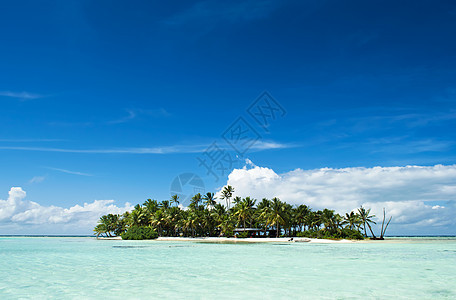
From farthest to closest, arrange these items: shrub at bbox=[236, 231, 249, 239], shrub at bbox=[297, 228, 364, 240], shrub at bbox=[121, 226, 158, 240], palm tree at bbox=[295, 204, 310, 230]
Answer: palm tree at bbox=[295, 204, 310, 230] → shrub at bbox=[121, 226, 158, 240] → shrub at bbox=[236, 231, 249, 239] → shrub at bbox=[297, 228, 364, 240]

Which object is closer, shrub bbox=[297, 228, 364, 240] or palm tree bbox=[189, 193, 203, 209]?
shrub bbox=[297, 228, 364, 240]

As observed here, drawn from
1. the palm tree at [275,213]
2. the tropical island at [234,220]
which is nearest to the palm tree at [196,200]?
the tropical island at [234,220]

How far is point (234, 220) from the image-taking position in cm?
8369

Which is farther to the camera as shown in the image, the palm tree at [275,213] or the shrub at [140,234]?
the shrub at [140,234]

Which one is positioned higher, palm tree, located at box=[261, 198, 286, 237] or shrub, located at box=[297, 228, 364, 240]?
palm tree, located at box=[261, 198, 286, 237]

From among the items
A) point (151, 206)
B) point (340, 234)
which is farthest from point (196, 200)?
point (340, 234)

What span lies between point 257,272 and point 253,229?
63.2 m

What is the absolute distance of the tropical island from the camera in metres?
77.9

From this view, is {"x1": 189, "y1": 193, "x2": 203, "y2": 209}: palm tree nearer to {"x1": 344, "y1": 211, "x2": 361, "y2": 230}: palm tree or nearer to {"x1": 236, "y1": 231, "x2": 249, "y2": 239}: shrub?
{"x1": 236, "y1": 231, "x2": 249, "y2": 239}: shrub

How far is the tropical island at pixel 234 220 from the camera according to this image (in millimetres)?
77938

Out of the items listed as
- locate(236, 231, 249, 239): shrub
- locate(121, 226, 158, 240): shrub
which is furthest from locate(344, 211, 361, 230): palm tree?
→ locate(121, 226, 158, 240): shrub

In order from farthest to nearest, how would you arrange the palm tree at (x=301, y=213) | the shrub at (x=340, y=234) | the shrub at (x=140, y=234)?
1. the palm tree at (x=301, y=213)
2. the shrub at (x=140, y=234)
3. the shrub at (x=340, y=234)

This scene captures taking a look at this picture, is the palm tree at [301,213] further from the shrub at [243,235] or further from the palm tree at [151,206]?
the palm tree at [151,206]

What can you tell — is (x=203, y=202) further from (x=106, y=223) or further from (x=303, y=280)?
(x=303, y=280)
